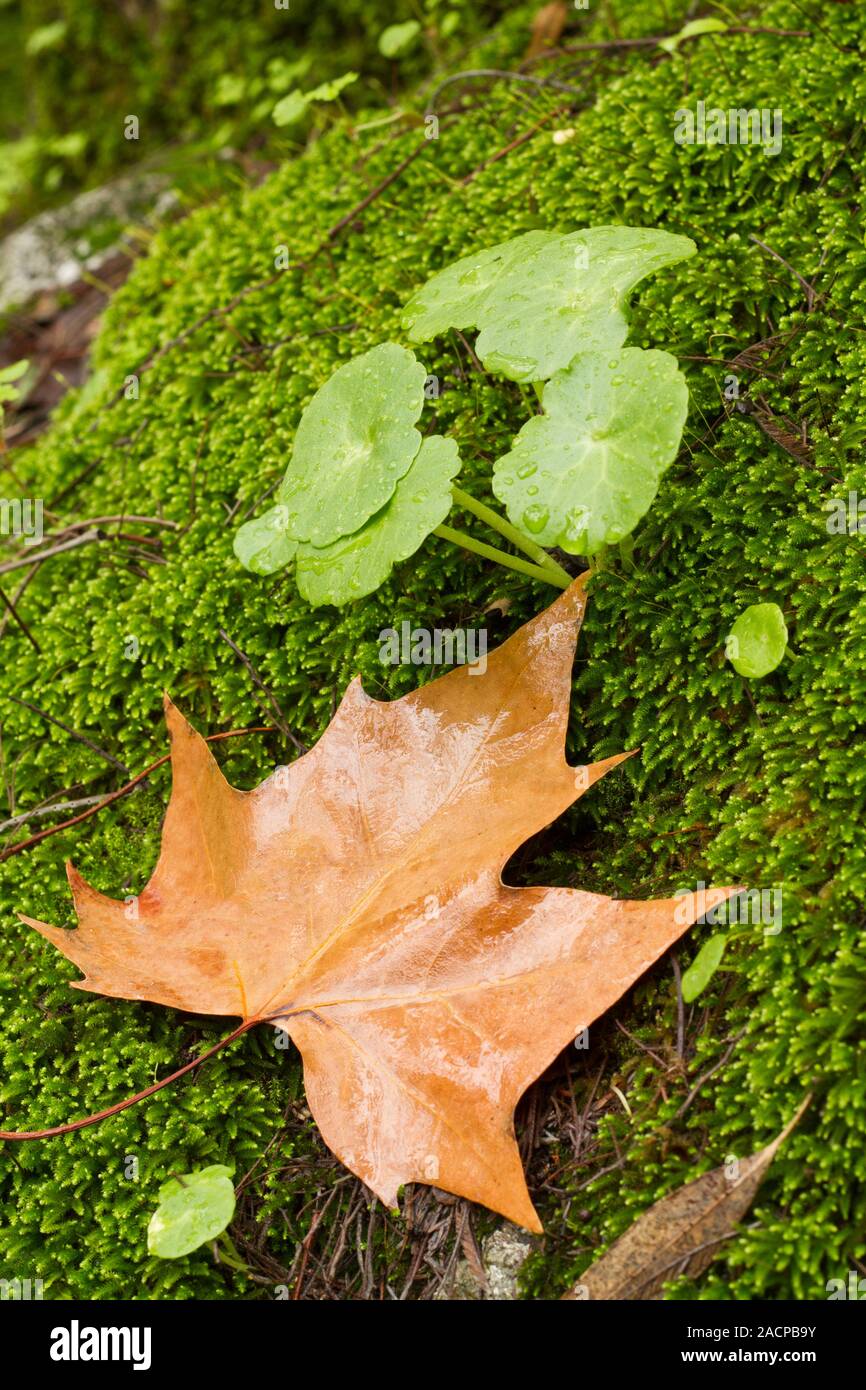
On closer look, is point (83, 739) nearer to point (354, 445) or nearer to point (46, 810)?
point (46, 810)

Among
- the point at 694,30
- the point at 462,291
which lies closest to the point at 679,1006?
the point at 462,291

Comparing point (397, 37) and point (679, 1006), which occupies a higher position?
point (397, 37)

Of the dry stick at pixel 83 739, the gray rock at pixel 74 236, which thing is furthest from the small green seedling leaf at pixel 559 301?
the gray rock at pixel 74 236

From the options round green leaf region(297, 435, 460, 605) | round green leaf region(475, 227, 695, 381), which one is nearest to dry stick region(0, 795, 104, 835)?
round green leaf region(297, 435, 460, 605)

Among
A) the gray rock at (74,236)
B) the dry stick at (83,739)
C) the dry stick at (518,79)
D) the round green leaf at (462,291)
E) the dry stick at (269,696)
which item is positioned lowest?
the dry stick at (83,739)

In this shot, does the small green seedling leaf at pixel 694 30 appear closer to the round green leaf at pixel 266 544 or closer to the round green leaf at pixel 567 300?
the round green leaf at pixel 567 300
